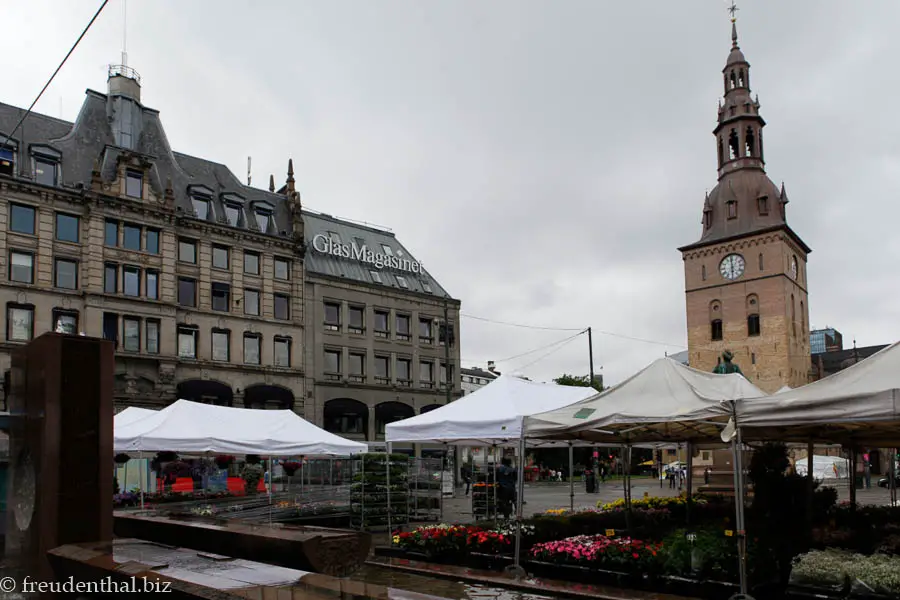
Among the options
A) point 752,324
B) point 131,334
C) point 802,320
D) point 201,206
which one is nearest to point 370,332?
point 201,206

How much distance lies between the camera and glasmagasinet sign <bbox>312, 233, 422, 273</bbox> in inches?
2165

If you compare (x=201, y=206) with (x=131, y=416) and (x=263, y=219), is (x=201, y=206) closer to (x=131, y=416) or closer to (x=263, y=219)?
(x=263, y=219)

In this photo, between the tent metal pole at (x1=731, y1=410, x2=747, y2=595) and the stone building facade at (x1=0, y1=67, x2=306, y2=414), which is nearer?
the tent metal pole at (x1=731, y1=410, x2=747, y2=595)

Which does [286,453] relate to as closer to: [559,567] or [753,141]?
[559,567]

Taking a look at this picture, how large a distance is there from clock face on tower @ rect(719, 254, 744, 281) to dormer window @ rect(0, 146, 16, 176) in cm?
7037

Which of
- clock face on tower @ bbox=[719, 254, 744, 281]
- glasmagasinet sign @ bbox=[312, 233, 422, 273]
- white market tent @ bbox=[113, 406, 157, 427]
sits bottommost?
white market tent @ bbox=[113, 406, 157, 427]

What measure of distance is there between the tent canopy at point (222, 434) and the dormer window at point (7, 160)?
22.9 m

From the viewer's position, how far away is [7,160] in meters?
40.0

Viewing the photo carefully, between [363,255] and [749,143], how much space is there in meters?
52.2

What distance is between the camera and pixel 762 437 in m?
14.8

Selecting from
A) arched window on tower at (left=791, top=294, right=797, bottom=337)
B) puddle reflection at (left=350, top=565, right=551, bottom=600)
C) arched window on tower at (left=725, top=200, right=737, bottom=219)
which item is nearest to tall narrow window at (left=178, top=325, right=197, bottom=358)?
puddle reflection at (left=350, top=565, right=551, bottom=600)

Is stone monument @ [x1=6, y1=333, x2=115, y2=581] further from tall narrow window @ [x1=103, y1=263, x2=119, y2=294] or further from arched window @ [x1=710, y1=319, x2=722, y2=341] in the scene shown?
arched window @ [x1=710, y1=319, x2=722, y2=341]

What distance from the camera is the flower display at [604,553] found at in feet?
35.1

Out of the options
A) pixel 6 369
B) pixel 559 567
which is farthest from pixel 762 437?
pixel 6 369
